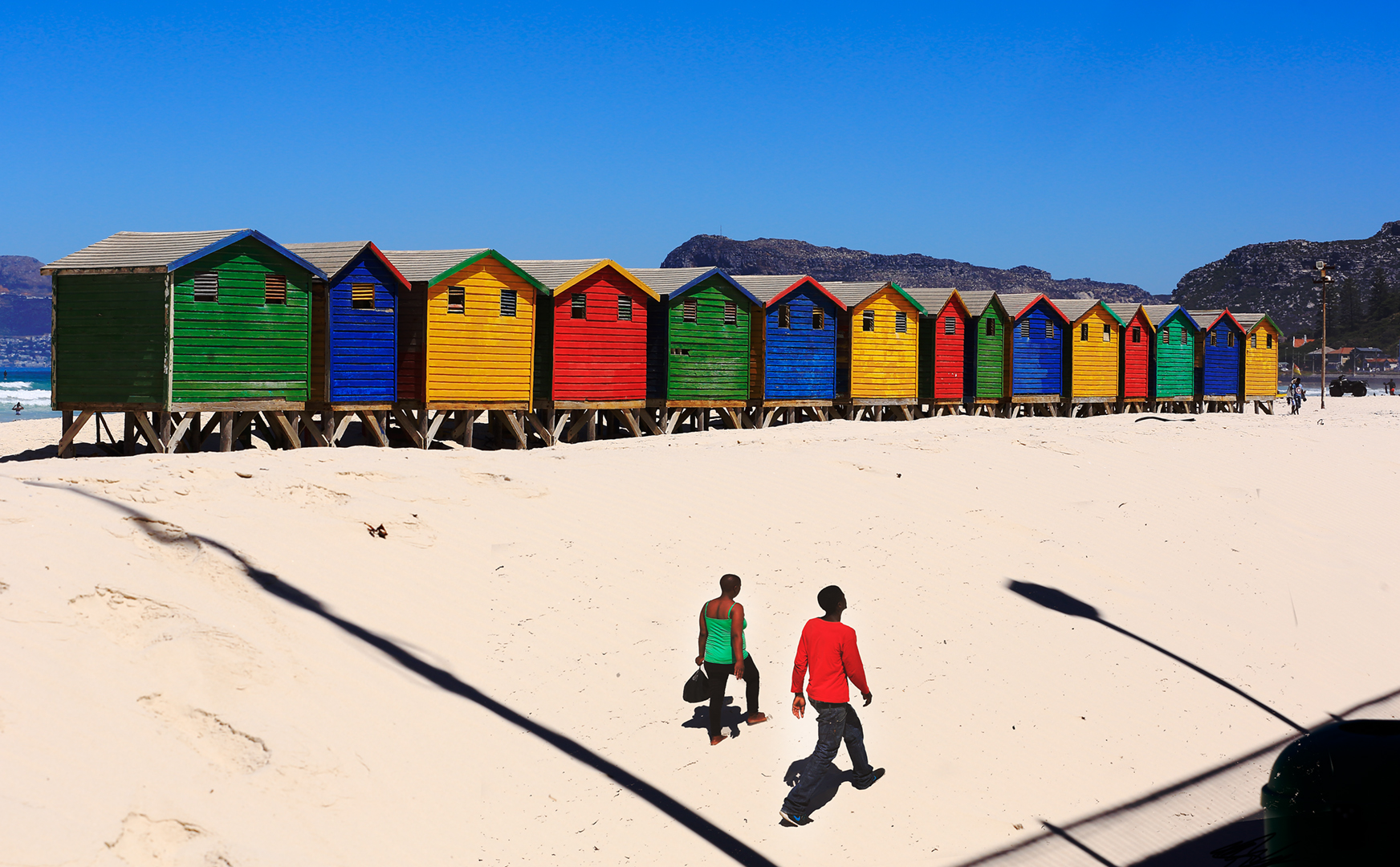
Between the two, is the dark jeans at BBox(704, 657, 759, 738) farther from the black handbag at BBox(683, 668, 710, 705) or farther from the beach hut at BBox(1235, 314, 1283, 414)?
the beach hut at BBox(1235, 314, 1283, 414)

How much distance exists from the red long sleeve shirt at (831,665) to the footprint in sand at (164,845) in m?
4.23

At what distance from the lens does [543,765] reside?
10016mm

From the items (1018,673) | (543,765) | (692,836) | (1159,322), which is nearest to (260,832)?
(543,765)

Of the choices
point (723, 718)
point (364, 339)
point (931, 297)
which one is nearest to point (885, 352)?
point (931, 297)

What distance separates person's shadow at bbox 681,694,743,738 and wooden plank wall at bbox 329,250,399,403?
49.4 ft

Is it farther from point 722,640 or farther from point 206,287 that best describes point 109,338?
point 722,640

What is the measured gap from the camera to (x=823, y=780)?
31.0 feet

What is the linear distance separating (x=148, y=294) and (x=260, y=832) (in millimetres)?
15554

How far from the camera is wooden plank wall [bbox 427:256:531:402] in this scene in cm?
2517

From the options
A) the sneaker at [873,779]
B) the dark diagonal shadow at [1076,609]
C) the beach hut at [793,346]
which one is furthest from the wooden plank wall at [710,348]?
the sneaker at [873,779]

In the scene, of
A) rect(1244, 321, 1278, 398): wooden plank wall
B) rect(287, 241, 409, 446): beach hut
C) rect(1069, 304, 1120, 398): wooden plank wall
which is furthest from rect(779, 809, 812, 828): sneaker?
rect(1244, 321, 1278, 398): wooden plank wall

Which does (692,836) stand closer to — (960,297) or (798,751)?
(798,751)

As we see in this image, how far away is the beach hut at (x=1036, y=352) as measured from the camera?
131 ft

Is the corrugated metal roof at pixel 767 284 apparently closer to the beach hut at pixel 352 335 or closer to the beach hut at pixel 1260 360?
the beach hut at pixel 352 335
